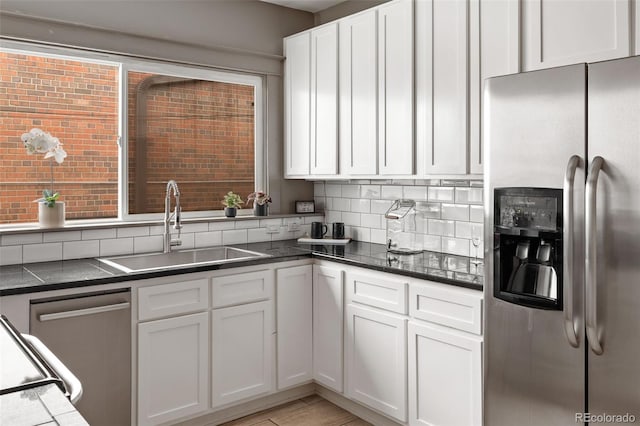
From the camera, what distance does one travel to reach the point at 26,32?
9.45ft

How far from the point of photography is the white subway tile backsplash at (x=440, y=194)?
3180 mm

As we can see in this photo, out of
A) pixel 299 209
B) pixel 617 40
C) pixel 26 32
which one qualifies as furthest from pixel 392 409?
pixel 26 32

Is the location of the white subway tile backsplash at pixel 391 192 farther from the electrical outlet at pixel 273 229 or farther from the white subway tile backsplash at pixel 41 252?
the white subway tile backsplash at pixel 41 252

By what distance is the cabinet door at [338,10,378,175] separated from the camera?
10.5 ft

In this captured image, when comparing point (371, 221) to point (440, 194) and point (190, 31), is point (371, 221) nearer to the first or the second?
point (440, 194)

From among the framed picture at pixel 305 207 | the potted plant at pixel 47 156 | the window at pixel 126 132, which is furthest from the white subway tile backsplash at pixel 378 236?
the potted plant at pixel 47 156

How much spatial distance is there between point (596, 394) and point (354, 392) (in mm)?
1438

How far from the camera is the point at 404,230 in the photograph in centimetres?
338

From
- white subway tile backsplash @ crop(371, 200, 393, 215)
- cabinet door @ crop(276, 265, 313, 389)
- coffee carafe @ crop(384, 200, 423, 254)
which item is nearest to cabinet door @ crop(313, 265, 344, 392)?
cabinet door @ crop(276, 265, 313, 389)

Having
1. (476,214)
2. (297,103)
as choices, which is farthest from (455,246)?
(297,103)

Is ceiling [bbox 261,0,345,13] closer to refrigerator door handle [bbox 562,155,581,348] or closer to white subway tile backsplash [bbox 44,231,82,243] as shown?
white subway tile backsplash [bbox 44,231,82,243]

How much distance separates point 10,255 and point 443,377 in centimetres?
228

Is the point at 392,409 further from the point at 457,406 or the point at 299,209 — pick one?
the point at 299,209

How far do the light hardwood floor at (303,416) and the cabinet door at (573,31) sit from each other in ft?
6.90
